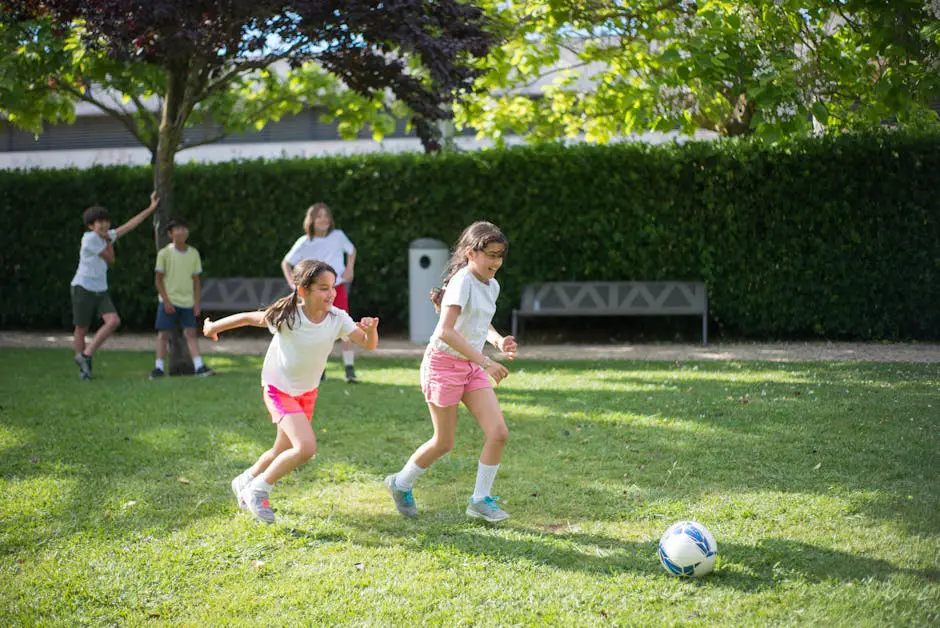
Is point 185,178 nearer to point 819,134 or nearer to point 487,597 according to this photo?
point 819,134

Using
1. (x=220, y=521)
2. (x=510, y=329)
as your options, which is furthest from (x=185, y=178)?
(x=220, y=521)

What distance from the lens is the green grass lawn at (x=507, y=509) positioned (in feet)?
12.4

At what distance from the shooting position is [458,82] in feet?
30.3

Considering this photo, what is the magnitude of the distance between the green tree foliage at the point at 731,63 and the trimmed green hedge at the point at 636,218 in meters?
0.93

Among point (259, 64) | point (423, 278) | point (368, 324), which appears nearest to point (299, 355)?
point (368, 324)

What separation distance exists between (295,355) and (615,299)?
874 centimetres

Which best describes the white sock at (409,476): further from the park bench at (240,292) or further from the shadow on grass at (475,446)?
the park bench at (240,292)

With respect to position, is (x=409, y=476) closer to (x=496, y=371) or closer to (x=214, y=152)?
(x=496, y=371)

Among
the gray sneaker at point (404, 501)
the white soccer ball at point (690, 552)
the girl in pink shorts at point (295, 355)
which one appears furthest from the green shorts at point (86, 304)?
the white soccer ball at point (690, 552)

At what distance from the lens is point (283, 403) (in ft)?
16.4

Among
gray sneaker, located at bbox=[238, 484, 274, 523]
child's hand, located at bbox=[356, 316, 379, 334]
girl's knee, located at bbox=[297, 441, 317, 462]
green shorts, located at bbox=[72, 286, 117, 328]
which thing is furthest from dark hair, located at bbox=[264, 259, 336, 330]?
green shorts, located at bbox=[72, 286, 117, 328]

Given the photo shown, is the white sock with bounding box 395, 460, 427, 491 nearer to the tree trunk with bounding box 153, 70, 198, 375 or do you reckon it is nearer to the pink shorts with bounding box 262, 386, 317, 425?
the pink shorts with bounding box 262, 386, 317, 425

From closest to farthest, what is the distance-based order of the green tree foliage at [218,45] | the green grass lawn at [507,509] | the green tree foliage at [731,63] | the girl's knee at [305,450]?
the green grass lawn at [507,509]
the girl's knee at [305,450]
the green tree foliage at [731,63]
the green tree foliage at [218,45]

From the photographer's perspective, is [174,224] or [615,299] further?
[615,299]
